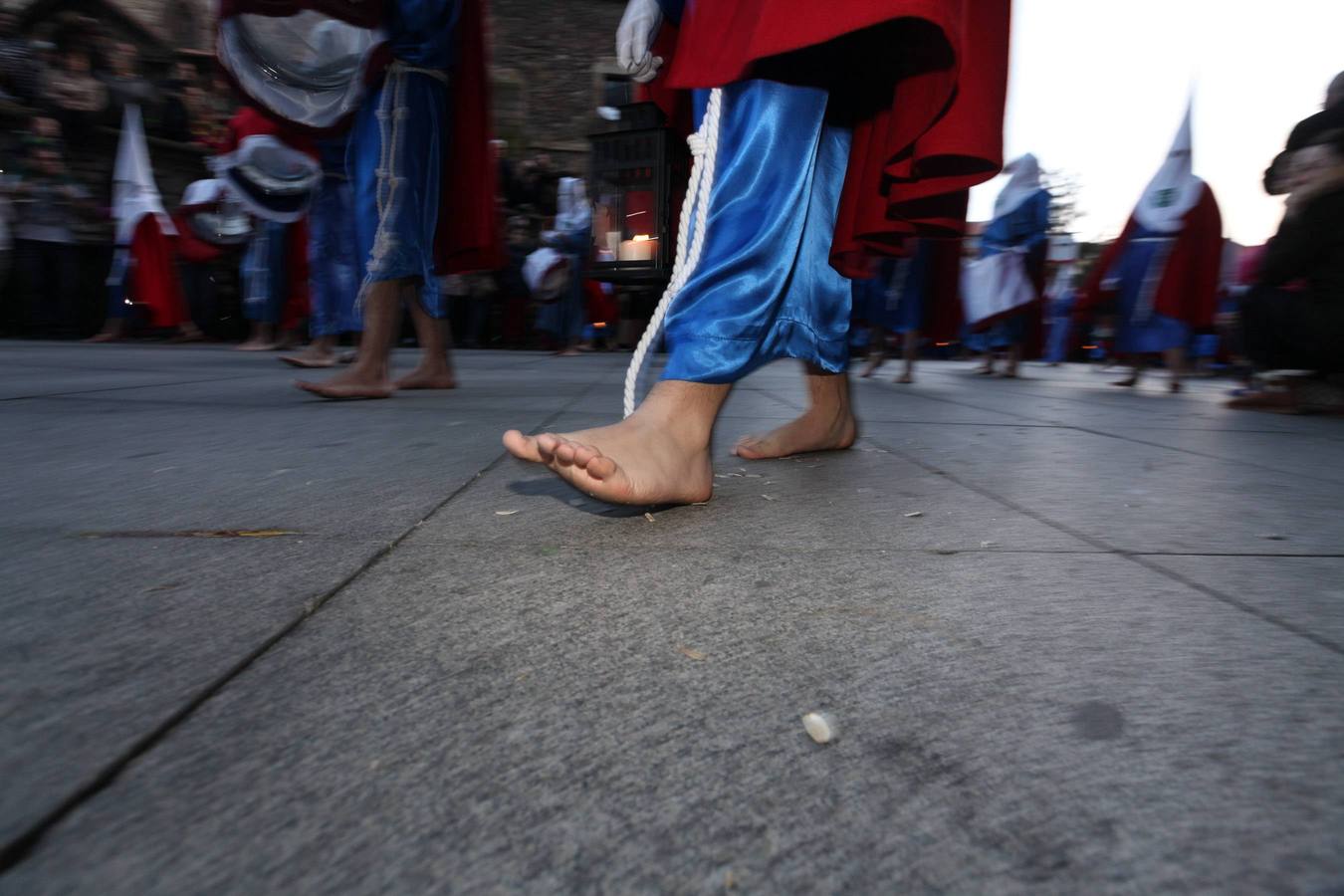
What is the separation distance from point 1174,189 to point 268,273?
5.79 meters

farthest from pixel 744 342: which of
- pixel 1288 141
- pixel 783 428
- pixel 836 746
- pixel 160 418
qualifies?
pixel 1288 141

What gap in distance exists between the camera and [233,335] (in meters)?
8.95

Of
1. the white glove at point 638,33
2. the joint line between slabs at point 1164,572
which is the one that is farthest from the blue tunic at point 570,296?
the joint line between slabs at point 1164,572

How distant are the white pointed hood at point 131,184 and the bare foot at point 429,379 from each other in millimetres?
6202

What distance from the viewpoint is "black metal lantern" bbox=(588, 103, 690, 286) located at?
8094mm

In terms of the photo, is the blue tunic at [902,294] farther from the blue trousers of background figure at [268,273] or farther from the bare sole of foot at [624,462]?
the bare sole of foot at [624,462]

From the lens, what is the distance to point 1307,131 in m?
3.85

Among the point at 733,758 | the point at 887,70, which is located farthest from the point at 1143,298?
the point at 733,758

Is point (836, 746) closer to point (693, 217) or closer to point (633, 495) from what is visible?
point (633, 495)

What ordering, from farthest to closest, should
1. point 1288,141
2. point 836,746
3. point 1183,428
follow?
point 1288,141, point 1183,428, point 836,746

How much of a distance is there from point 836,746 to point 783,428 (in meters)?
1.34

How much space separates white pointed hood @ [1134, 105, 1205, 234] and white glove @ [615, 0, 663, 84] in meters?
4.56

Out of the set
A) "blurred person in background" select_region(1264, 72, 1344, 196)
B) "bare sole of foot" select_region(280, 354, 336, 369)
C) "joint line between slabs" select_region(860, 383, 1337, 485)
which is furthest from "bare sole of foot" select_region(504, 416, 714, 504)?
"blurred person in background" select_region(1264, 72, 1344, 196)

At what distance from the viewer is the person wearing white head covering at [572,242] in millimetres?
8312
